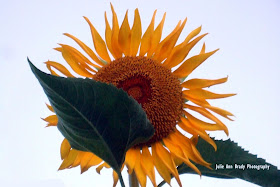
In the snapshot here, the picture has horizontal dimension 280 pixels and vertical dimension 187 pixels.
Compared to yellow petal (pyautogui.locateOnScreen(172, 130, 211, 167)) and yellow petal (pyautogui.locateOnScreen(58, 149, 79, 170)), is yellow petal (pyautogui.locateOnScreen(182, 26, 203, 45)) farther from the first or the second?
yellow petal (pyautogui.locateOnScreen(58, 149, 79, 170))

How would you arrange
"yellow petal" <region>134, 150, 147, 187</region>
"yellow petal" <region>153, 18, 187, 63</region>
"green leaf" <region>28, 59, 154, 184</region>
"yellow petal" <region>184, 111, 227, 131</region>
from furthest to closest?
1. "yellow petal" <region>153, 18, 187, 63</region>
2. "yellow petal" <region>184, 111, 227, 131</region>
3. "yellow petal" <region>134, 150, 147, 187</region>
4. "green leaf" <region>28, 59, 154, 184</region>

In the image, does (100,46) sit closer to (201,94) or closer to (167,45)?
(167,45)

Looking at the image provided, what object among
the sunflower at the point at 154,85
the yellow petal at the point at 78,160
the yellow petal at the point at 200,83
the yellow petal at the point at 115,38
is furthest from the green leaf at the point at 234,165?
the yellow petal at the point at 115,38

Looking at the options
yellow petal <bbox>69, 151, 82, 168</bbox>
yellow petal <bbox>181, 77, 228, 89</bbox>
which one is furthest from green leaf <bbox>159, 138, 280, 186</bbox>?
yellow petal <bbox>69, 151, 82, 168</bbox>

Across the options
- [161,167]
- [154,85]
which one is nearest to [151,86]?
[154,85]

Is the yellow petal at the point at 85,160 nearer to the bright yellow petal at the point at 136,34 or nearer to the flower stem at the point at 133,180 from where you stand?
the flower stem at the point at 133,180

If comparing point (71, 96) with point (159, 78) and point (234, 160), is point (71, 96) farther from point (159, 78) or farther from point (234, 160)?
point (234, 160)

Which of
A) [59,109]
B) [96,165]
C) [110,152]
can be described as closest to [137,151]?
[96,165]
